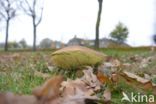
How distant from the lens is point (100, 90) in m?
1.29

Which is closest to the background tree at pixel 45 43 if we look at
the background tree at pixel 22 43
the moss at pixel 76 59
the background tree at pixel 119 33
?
the background tree at pixel 22 43

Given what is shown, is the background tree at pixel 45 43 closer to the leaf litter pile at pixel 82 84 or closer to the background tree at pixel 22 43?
the background tree at pixel 22 43

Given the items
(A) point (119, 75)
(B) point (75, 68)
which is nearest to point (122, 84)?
(A) point (119, 75)

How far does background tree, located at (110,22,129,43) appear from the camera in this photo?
3491 cm

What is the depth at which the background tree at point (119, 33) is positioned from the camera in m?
34.9

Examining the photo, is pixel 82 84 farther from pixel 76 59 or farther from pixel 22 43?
pixel 22 43

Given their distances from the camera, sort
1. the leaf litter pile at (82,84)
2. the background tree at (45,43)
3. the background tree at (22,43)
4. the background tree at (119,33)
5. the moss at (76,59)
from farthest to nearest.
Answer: the background tree at (45,43) < the background tree at (22,43) < the background tree at (119,33) < the moss at (76,59) < the leaf litter pile at (82,84)

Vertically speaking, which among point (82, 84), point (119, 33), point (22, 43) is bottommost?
point (22, 43)

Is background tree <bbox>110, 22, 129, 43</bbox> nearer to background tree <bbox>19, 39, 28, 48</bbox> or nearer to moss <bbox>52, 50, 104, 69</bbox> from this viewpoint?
background tree <bbox>19, 39, 28, 48</bbox>

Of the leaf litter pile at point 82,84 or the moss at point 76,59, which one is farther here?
the moss at point 76,59

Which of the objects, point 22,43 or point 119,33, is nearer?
point 119,33

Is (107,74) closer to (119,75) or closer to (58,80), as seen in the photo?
(119,75)

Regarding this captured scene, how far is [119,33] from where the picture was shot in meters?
35.5

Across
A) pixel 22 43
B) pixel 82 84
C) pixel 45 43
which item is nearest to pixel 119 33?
pixel 45 43
